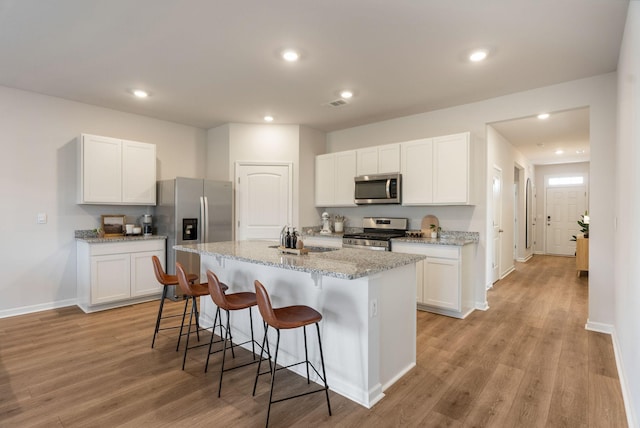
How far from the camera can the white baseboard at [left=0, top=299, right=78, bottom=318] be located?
3.91 meters

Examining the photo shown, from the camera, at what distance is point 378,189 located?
479 centimetres

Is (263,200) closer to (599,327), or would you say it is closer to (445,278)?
(445,278)

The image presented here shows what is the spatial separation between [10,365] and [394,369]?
3.09 metres

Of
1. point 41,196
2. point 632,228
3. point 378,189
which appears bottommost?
point 632,228

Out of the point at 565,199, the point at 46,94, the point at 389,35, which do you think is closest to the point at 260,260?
the point at 389,35

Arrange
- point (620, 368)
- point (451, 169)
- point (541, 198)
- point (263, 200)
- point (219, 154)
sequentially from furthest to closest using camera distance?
1. point (541, 198)
2. point (219, 154)
3. point (263, 200)
4. point (451, 169)
5. point (620, 368)

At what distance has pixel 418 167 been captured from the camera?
4.46 metres

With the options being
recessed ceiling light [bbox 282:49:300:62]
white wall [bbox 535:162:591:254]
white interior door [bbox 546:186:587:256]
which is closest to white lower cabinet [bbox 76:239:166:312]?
recessed ceiling light [bbox 282:49:300:62]

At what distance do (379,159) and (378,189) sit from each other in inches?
17.7

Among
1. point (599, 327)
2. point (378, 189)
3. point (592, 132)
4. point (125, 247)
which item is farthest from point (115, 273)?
point (592, 132)

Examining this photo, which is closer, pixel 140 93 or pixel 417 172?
pixel 140 93

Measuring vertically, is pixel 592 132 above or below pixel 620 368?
above

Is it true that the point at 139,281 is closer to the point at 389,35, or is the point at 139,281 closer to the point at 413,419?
the point at 413,419

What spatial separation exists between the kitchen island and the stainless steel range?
5.05 feet
